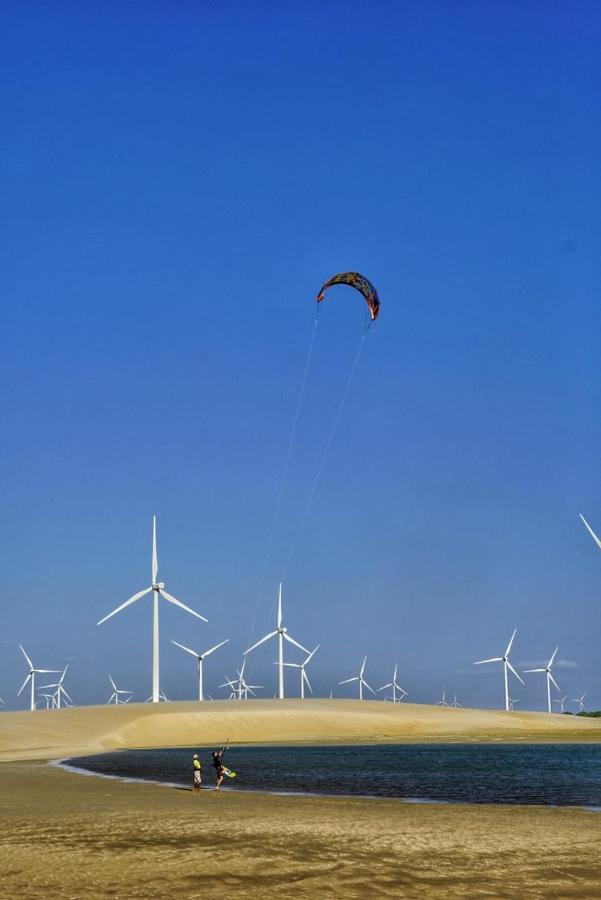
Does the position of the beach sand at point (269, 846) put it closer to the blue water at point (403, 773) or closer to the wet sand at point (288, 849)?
the wet sand at point (288, 849)

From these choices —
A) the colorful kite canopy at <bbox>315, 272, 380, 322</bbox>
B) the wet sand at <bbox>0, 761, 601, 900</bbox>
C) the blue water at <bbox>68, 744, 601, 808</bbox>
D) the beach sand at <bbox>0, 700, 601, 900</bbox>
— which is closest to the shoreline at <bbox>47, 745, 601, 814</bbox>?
the blue water at <bbox>68, 744, 601, 808</bbox>

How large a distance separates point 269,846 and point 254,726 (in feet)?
290

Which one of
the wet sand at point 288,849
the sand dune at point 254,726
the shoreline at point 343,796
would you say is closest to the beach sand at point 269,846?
the wet sand at point 288,849

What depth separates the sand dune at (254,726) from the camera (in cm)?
8544

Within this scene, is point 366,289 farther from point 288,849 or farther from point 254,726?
point 254,726

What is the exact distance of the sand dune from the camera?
85438mm

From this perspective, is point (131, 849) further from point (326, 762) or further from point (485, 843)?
point (326, 762)

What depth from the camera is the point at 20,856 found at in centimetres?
2081

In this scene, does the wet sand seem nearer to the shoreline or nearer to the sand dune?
the shoreline

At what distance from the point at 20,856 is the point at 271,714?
95.2 m

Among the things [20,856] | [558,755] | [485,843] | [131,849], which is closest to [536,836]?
[485,843]

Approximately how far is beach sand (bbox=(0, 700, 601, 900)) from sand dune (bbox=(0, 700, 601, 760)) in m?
36.2

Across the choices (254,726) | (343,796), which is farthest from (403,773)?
(254,726)

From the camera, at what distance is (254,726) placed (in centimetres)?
10825
